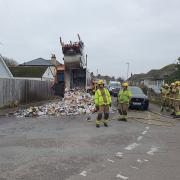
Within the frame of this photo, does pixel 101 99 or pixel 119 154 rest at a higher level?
pixel 101 99

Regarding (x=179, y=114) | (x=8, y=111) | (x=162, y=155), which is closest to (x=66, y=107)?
(x=8, y=111)

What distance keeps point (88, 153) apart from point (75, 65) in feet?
74.1

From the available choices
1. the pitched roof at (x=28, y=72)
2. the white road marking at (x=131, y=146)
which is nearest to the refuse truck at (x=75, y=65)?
the white road marking at (x=131, y=146)

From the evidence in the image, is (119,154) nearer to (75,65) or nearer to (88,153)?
(88,153)

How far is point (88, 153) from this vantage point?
30.5 feet

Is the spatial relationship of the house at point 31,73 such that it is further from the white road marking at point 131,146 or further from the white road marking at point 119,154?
the white road marking at point 119,154

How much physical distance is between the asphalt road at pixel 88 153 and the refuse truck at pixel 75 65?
16.6 metres

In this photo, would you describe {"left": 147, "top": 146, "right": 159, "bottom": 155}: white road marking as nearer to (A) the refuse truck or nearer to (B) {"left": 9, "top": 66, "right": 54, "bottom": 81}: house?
(A) the refuse truck

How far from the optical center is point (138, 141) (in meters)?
11.4

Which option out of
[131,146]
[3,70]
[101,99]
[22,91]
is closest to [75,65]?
[22,91]

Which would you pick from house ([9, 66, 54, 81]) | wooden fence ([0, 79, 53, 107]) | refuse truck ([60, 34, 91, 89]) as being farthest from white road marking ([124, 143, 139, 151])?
house ([9, 66, 54, 81])

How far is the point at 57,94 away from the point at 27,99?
7071 millimetres

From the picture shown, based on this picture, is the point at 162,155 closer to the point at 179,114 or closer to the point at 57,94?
the point at 179,114

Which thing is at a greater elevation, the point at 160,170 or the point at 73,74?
the point at 73,74
